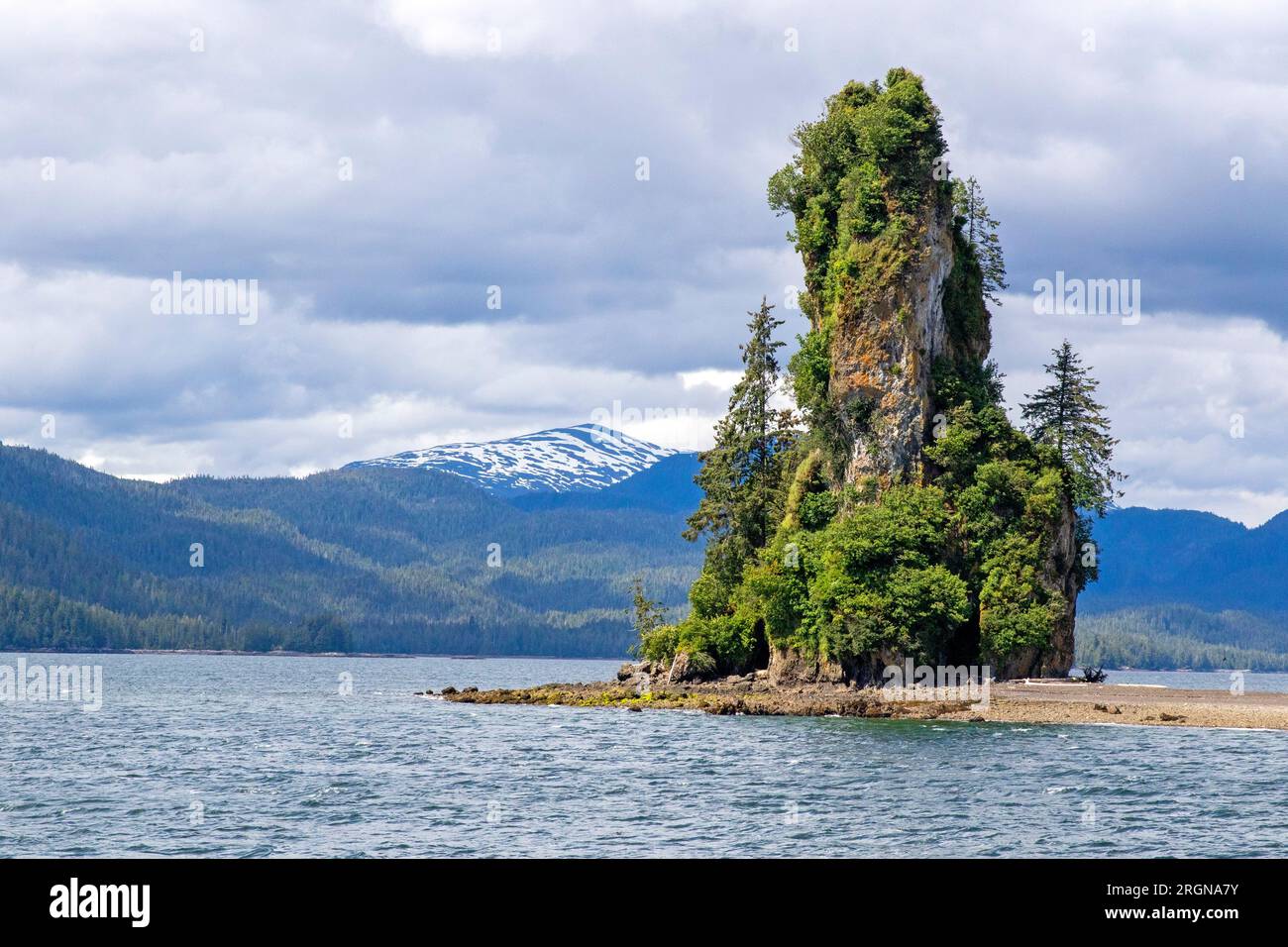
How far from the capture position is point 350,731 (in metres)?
93.1

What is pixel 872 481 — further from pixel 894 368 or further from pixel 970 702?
pixel 970 702

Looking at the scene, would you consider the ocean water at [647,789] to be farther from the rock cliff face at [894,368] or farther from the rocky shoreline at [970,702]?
the rock cliff face at [894,368]

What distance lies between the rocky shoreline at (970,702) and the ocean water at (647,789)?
326 cm

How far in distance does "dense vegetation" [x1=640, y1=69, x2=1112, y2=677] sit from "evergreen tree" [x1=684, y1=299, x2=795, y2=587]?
0.17 m

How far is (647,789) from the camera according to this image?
58844mm

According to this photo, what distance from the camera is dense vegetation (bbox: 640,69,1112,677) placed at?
102562 mm

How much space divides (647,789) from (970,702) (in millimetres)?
40062

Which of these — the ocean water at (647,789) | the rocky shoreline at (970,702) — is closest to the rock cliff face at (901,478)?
the rocky shoreline at (970,702)

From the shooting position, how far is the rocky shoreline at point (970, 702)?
282ft
